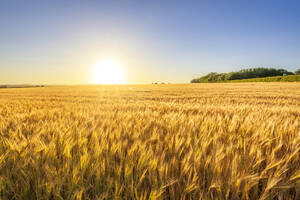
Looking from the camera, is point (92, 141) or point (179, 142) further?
point (92, 141)

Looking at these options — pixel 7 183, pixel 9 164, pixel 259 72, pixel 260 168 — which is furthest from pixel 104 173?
pixel 259 72

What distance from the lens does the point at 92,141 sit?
1.43 metres

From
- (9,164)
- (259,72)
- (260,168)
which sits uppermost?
(259,72)

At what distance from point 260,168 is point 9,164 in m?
1.75

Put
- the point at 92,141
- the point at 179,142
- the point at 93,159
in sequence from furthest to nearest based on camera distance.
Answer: the point at 92,141 < the point at 179,142 < the point at 93,159

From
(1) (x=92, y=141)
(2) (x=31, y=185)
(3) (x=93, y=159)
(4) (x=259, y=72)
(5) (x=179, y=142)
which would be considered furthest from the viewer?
(4) (x=259, y=72)

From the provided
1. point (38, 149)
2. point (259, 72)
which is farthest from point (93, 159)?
point (259, 72)

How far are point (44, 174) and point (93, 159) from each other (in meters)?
0.28

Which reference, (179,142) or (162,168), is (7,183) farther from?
→ (179,142)

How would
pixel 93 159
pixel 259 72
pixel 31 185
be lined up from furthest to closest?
pixel 259 72, pixel 93 159, pixel 31 185

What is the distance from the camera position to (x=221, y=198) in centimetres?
79

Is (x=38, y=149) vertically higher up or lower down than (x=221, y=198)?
higher up

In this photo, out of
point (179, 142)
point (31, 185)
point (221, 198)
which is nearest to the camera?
point (221, 198)

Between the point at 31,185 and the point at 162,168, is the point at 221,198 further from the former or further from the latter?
the point at 31,185
